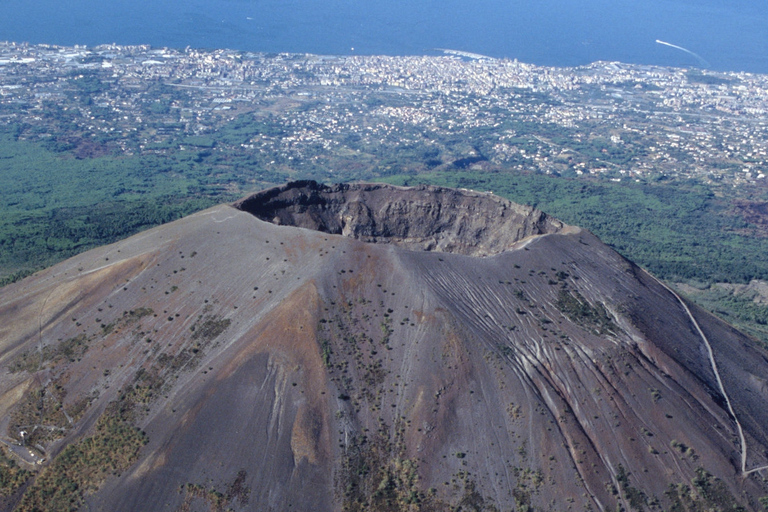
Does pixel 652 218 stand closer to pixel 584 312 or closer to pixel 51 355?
pixel 584 312

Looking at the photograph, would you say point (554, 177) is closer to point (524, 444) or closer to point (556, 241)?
point (556, 241)

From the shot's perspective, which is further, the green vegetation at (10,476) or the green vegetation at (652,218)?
the green vegetation at (652,218)

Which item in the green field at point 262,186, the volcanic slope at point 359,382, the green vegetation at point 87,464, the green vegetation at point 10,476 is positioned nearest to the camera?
the green vegetation at point 87,464

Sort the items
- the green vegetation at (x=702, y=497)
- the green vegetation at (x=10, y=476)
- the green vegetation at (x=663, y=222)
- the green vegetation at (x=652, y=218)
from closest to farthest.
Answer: the green vegetation at (x=10, y=476)
the green vegetation at (x=702, y=497)
the green vegetation at (x=663, y=222)
the green vegetation at (x=652, y=218)

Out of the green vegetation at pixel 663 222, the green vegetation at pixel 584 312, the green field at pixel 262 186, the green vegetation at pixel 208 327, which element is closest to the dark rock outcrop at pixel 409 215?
the green vegetation at pixel 584 312

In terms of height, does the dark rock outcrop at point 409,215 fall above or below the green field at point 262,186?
above

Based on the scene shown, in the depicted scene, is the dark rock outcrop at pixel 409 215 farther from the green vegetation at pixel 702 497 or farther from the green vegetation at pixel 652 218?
the green vegetation at pixel 652 218

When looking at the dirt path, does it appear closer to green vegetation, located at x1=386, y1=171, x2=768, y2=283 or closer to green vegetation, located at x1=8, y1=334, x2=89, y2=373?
green vegetation, located at x1=386, y1=171, x2=768, y2=283

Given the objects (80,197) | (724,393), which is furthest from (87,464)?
(80,197)
